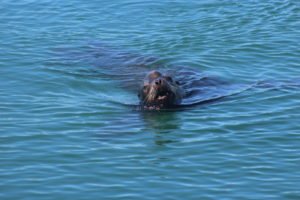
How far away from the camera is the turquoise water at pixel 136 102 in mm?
9344

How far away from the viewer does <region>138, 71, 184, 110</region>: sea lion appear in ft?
41.9

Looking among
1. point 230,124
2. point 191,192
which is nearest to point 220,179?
point 191,192

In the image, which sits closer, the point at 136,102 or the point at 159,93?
the point at 159,93

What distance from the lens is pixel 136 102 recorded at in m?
13.5

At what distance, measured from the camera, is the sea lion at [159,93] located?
41.9 ft

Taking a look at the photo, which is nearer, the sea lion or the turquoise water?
the turquoise water

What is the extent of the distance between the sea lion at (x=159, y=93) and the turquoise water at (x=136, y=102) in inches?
12.6

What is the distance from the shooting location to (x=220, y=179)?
30.6ft

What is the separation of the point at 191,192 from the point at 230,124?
3.12m

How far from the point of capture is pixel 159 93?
12.9m

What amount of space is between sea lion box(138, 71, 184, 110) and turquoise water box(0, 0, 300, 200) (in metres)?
0.32

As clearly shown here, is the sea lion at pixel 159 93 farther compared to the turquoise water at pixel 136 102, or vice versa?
the sea lion at pixel 159 93

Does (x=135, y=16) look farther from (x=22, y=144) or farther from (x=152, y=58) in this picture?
(x=22, y=144)

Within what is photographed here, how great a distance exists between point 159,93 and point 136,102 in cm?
85
